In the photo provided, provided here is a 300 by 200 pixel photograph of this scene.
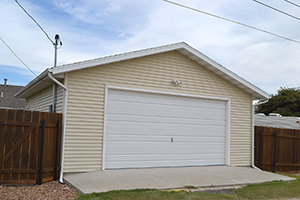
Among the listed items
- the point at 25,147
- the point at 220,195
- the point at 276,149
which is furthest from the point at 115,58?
the point at 276,149

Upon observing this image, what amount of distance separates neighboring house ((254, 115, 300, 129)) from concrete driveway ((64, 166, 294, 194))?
550 centimetres

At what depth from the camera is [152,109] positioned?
995cm

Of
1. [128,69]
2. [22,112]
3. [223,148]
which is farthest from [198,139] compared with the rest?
[22,112]

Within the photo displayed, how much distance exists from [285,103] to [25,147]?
92.7ft

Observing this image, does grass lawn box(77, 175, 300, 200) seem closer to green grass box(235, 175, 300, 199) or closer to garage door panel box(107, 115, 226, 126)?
green grass box(235, 175, 300, 199)

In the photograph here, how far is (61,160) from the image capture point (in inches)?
323

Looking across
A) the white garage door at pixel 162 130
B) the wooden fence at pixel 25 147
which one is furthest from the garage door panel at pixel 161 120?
the wooden fence at pixel 25 147

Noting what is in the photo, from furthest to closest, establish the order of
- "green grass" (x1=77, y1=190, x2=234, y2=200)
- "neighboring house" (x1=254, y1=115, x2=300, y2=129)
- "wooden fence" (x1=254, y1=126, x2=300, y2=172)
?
"neighboring house" (x1=254, y1=115, x2=300, y2=129)
"wooden fence" (x1=254, y1=126, x2=300, y2=172)
"green grass" (x1=77, y1=190, x2=234, y2=200)

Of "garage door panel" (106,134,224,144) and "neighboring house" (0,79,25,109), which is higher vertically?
"neighboring house" (0,79,25,109)

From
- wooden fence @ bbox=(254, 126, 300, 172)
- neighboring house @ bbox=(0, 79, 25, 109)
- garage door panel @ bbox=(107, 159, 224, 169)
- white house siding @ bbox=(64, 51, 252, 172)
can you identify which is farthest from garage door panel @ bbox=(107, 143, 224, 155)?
neighboring house @ bbox=(0, 79, 25, 109)

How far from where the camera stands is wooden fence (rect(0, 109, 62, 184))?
23.2ft

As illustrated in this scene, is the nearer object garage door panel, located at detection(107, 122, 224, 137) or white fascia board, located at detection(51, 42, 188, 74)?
white fascia board, located at detection(51, 42, 188, 74)

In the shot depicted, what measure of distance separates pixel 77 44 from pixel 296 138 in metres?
9.94

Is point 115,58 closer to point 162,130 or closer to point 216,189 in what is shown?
point 162,130
